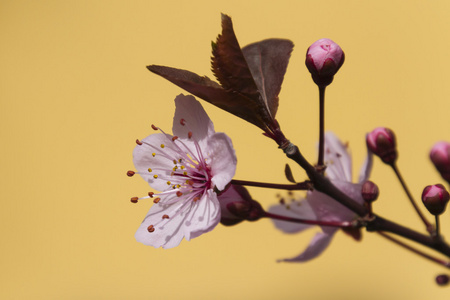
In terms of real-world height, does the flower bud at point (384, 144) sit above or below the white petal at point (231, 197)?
above

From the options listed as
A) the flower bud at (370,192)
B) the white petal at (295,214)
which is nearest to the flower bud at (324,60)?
the flower bud at (370,192)

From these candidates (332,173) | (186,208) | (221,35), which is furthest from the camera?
(332,173)

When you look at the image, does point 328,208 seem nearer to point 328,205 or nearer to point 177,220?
point 328,205

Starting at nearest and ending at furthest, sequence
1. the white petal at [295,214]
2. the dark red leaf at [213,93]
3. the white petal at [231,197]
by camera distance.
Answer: the dark red leaf at [213,93]
the white petal at [231,197]
the white petal at [295,214]

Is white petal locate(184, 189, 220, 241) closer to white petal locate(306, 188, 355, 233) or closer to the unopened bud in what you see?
white petal locate(306, 188, 355, 233)

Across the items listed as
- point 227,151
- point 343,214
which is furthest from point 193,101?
point 343,214

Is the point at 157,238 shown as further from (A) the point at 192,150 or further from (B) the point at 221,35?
(B) the point at 221,35

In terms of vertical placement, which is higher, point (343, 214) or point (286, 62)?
point (286, 62)

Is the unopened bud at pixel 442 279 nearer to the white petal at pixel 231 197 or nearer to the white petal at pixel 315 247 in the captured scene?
the white petal at pixel 315 247
